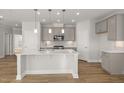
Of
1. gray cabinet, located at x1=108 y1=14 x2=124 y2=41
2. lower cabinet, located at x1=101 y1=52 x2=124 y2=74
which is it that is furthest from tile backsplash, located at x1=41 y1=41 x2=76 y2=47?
lower cabinet, located at x1=101 y1=52 x2=124 y2=74

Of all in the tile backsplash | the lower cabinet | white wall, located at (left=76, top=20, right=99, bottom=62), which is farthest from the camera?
the tile backsplash

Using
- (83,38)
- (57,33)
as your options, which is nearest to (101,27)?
(83,38)

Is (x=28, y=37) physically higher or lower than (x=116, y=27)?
lower

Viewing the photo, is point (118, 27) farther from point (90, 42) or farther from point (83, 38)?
point (83, 38)

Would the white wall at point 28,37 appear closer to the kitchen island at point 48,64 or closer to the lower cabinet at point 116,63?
the kitchen island at point 48,64

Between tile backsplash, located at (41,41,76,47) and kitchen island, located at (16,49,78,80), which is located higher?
tile backsplash, located at (41,41,76,47)

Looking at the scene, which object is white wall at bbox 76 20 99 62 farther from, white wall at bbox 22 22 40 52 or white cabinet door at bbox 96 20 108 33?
white wall at bbox 22 22 40 52

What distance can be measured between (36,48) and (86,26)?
3428mm

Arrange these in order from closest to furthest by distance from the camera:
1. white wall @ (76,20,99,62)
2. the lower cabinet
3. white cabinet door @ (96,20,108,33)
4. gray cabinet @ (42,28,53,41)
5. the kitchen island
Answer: the lower cabinet → the kitchen island → white cabinet door @ (96,20,108,33) → white wall @ (76,20,99,62) → gray cabinet @ (42,28,53,41)

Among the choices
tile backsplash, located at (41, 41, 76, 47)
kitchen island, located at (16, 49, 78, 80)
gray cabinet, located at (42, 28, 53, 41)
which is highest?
gray cabinet, located at (42, 28, 53, 41)

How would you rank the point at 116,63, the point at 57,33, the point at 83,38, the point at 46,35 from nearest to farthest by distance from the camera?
the point at 116,63, the point at 83,38, the point at 46,35, the point at 57,33

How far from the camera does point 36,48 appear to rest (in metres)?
8.47
